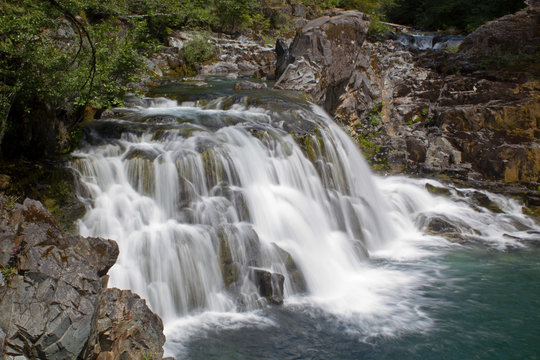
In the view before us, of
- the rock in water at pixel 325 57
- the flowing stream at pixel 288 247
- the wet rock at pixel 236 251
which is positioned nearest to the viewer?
the flowing stream at pixel 288 247

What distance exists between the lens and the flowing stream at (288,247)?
688 centimetres

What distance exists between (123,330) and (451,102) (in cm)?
1788

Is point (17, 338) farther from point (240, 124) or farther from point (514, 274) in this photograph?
point (514, 274)

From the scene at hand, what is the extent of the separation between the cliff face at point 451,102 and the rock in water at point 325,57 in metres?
0.08

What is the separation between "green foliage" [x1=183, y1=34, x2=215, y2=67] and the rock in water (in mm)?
9493

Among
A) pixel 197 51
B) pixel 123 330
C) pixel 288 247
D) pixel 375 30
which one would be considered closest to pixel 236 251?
pixel 288 247

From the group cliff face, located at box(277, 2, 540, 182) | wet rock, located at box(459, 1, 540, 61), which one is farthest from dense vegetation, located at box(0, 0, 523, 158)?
wet rock, located at box(459, 1, 540, 61)

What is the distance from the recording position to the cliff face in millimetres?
15742

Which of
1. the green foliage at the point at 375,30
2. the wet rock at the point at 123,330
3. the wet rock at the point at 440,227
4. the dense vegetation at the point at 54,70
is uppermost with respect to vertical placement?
the green foliage at the point at 375,30

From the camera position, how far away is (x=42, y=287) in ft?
15.8

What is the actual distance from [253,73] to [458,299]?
20341 mm

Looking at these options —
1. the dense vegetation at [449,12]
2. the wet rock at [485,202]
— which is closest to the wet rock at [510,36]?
the wet rock at [485,202]

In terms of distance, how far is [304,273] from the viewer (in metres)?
8.68

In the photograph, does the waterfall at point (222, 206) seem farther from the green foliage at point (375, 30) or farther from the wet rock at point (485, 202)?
the green foliage at point (375, 30)
